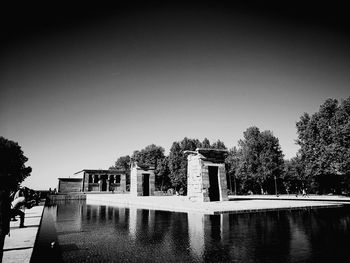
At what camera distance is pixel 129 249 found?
6203 millimetres

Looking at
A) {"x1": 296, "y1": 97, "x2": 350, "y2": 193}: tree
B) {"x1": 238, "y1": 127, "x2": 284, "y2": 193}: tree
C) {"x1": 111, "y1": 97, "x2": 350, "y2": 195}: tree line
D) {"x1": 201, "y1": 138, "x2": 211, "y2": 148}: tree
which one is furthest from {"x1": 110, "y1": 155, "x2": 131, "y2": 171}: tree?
{"x1": 296, "y1": 97, "x2": 350, "y2": 193}: tree

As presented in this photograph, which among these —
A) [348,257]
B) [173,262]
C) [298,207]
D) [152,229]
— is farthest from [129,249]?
[298,207]

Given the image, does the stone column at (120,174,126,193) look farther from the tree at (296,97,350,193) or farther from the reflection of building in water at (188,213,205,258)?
the reflection of building in water at (188,213,205,258)

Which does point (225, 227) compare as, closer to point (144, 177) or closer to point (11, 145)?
point (144, 177)

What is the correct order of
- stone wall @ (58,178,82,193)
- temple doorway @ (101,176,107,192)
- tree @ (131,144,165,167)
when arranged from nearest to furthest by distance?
stone wall @ (58,178,82,193), temple doorway @ (101,176,107,192), tree @ (131,144,165,167)

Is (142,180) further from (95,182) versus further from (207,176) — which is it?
(95,182)

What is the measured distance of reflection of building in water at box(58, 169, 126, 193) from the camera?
5026 cm

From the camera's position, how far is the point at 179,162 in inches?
2073

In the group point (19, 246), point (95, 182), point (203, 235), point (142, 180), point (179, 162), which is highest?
point (179, 162)

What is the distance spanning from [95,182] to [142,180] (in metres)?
24.0

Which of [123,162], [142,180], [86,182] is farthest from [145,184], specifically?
[123,162]

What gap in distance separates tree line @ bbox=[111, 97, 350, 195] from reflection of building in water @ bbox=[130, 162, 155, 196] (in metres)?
1.86

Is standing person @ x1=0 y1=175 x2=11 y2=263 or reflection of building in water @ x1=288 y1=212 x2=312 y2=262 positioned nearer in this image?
standing person @ x1=0 y1=175 x2=11 y2=263

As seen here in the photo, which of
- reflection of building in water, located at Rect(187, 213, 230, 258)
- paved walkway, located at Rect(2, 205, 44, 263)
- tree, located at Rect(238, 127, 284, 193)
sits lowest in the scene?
reflection of building in water, located at Rect(187, 213, 230, 258)
